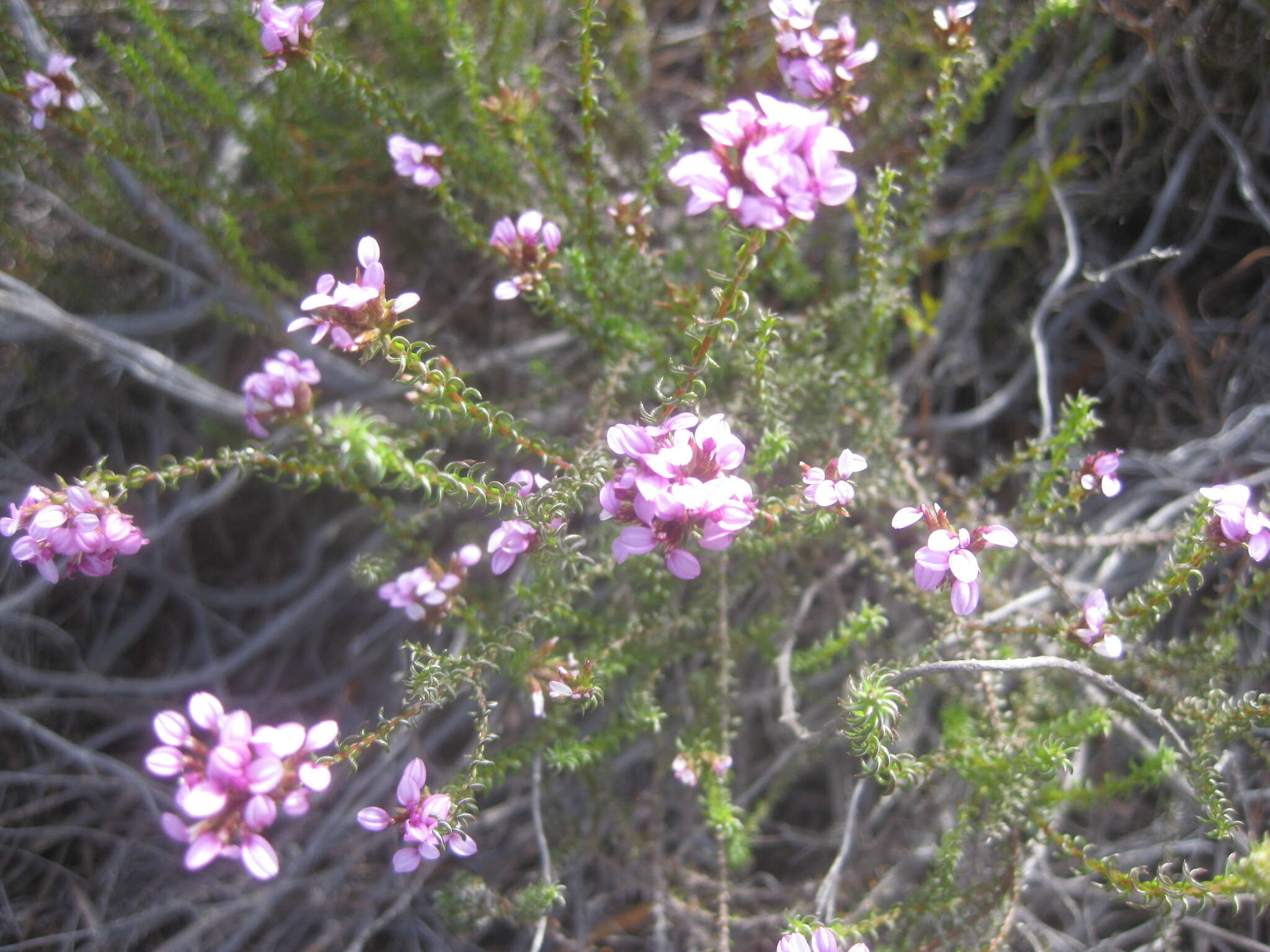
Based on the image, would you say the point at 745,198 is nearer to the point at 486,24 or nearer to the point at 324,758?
the point at 324,758

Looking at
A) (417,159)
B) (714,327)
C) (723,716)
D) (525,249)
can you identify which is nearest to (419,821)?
(723,716)

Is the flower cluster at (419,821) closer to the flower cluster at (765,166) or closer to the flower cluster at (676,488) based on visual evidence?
the flower cluster at (676,488)

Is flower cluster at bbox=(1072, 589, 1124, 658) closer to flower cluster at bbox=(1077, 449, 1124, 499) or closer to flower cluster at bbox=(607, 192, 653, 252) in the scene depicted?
flower cluster at bbox=(1077, 449, 1124, 499)

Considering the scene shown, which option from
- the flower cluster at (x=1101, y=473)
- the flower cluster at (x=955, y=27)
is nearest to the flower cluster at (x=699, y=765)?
the flower cluster at (x=1101, y=473)

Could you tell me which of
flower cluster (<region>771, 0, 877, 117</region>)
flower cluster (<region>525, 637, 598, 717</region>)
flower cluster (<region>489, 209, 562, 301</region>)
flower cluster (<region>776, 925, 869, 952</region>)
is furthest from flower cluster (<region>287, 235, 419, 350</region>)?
flower cluster (<region>776, 925, 869, 952</region>)

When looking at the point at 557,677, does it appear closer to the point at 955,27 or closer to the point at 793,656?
the point at 793,656
